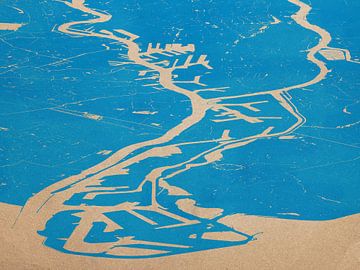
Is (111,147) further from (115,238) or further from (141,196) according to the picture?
(115,238)

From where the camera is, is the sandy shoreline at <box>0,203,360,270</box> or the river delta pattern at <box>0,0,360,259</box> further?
the river delta pattern at <box>0,0,360,259</box>

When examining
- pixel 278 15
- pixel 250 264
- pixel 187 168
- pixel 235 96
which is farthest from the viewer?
pixel 278 15

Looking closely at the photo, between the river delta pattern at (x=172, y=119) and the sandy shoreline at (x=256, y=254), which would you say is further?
the river delta pattern at (x=172, y=119)

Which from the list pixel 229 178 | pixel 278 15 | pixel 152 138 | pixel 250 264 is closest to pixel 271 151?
pixel 229 178
